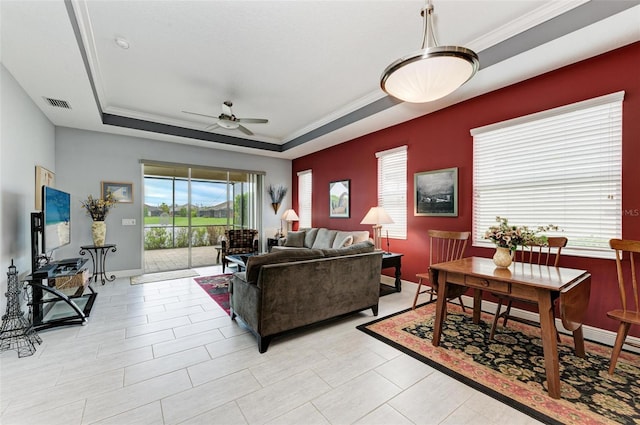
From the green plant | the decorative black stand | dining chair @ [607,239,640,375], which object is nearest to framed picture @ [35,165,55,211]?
the green plant

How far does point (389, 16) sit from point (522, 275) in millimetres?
2584

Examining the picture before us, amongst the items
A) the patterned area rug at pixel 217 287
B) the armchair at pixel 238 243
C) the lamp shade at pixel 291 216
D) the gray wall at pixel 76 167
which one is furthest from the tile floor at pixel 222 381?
the lamp shade at pixel 291 216

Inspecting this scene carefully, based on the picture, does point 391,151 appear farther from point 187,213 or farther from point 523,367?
point 187,213

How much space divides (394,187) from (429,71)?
2.87 m

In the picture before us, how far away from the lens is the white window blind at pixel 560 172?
258cm

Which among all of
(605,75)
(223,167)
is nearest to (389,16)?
(605,75)

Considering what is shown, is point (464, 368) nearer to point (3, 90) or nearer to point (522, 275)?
point (522, 275)

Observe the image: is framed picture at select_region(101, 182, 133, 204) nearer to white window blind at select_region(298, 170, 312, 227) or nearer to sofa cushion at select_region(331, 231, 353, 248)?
white window blind at select_region(298, 170, 312, 227)

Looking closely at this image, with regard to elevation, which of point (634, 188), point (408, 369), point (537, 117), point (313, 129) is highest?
point (313, 129)

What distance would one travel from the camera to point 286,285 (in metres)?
2.50

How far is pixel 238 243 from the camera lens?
19.6ft

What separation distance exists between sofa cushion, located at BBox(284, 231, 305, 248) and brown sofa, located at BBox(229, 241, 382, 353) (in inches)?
116

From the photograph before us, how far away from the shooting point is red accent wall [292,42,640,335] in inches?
97.0

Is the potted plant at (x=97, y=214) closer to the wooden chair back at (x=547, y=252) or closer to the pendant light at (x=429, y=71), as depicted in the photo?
the pendant light at (x=429, y=71)
